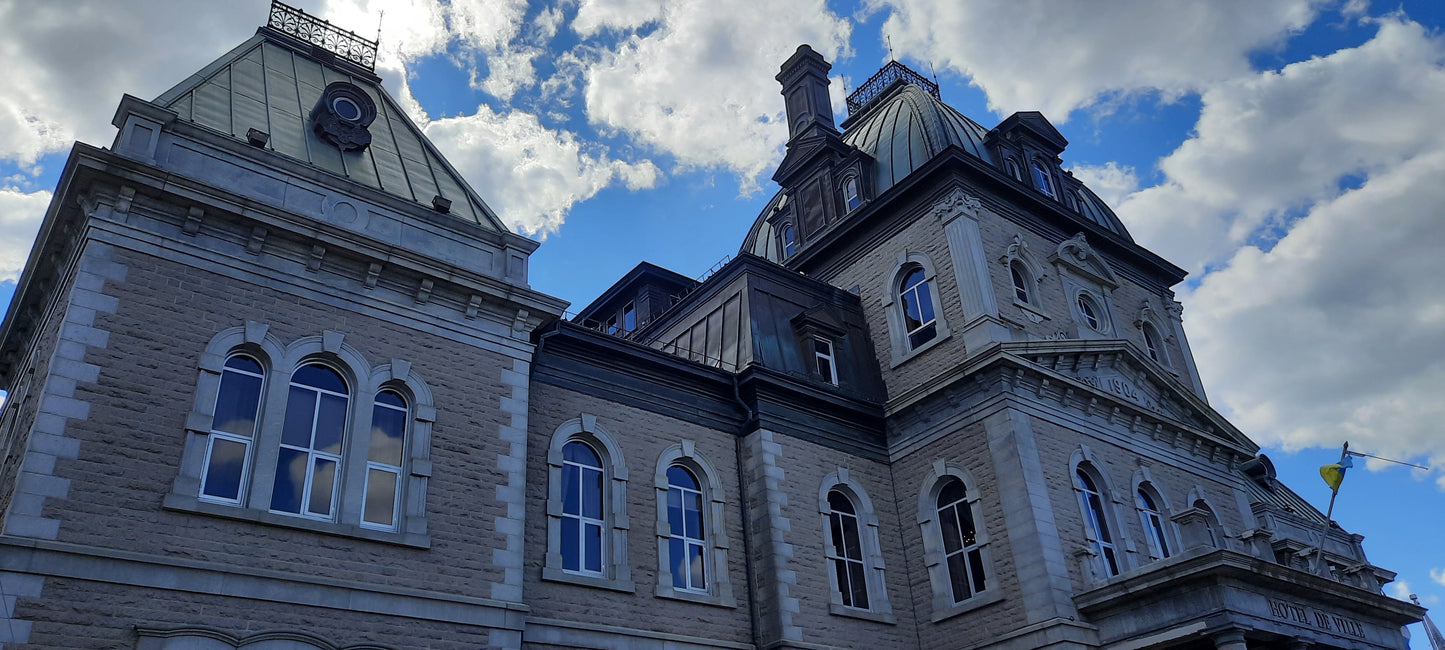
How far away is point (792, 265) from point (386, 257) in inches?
544

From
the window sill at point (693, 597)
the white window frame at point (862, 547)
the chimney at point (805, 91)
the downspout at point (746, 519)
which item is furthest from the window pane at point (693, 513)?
the chimney at point (805, 91)

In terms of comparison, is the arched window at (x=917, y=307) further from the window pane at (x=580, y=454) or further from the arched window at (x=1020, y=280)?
the window pane at (x=580, y=454)

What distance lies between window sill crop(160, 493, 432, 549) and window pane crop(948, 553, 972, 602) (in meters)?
10.6

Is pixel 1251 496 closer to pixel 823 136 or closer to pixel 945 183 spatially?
pixel 945 183

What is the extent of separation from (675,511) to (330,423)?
6563 mm

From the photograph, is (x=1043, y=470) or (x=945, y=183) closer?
(x=1043, y=470)

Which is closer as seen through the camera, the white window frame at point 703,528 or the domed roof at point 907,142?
the white window frame at point 703,528

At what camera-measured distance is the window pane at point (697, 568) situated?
17828 millimetres

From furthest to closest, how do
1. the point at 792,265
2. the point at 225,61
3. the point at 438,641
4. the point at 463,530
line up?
the point at 792,265 → the point at 225,61 → the point at 463,530 → the point at 438,641

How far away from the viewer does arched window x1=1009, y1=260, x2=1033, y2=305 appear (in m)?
23.1

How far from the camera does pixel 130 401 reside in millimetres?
12164

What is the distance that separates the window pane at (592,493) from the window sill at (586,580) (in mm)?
1170

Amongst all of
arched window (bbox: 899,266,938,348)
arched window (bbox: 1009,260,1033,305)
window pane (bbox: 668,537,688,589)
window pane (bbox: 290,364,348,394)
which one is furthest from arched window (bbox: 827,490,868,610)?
window pane (bbox: 290,364,348,394)

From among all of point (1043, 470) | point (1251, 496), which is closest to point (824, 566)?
point (1043, 470)
